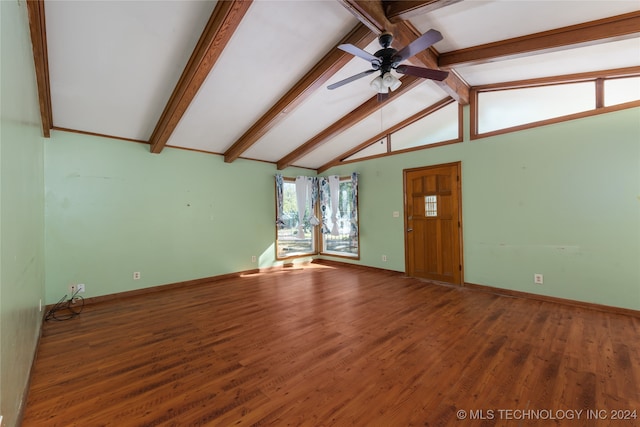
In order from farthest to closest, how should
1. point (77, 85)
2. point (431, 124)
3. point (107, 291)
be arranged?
point (431, 124)
point (107, 291)
point (77, 85)

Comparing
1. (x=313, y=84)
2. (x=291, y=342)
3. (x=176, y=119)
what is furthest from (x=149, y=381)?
(x=313, y=84)

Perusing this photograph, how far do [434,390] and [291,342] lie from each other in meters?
1.25

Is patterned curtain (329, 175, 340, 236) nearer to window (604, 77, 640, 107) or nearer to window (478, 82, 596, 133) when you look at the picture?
window (478, 82, 596, 133)

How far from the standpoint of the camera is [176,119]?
132 inches

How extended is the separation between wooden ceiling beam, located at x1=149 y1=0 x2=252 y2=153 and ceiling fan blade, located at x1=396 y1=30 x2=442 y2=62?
132 cm

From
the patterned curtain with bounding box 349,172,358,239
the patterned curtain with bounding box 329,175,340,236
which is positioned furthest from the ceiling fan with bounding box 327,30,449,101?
the patterned curtain with bounding box 329,175,340,236

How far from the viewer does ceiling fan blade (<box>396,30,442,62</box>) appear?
1.94 metres

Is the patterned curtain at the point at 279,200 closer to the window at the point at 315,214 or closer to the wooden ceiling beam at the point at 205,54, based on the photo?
the window at the point at 315,214

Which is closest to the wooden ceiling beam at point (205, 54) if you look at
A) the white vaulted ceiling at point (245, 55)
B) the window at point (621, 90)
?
the white vaulted ceiling at point (245, 55)

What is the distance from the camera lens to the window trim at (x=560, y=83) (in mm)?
2988

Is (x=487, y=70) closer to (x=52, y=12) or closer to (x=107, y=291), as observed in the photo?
(x=52, y=12)

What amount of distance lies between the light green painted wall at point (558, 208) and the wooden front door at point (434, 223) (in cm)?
14

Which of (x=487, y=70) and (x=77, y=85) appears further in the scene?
(x=487, y=70)

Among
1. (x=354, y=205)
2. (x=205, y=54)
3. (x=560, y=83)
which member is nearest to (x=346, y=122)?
(x=354, y=205)
